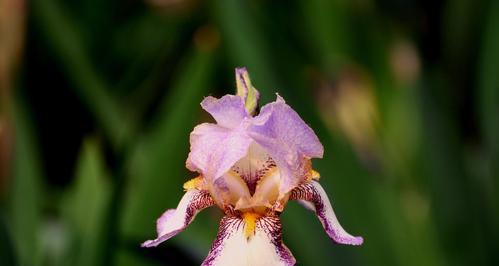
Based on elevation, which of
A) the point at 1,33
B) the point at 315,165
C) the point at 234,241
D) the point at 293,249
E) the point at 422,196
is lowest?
the point at 422,196

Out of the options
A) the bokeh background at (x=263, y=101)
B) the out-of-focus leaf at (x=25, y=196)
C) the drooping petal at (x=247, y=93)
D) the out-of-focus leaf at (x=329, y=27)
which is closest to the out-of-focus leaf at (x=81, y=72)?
the bokeh background at (x=263, y=101)

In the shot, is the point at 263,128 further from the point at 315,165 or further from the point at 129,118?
the point at 129,118

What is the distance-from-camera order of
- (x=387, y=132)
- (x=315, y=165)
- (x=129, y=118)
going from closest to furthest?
(x=315, y=165) → (x=129, y=118) → (x=387, y=132)

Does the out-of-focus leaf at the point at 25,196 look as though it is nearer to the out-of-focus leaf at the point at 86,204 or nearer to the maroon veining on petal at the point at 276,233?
the out-of-focus leaf at the point at 86,204

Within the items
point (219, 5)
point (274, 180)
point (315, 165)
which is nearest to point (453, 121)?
point (315, 165)

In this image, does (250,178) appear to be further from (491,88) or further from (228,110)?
(491,88)

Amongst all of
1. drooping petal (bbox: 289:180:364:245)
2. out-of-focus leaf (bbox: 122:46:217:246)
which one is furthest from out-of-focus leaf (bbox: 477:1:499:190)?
drooping petal (bbox: 289:180:364:245)

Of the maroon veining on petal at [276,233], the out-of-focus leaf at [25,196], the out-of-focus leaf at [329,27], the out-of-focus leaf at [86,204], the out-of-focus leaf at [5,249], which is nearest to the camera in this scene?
the maroon veining on petal at [276,233]
